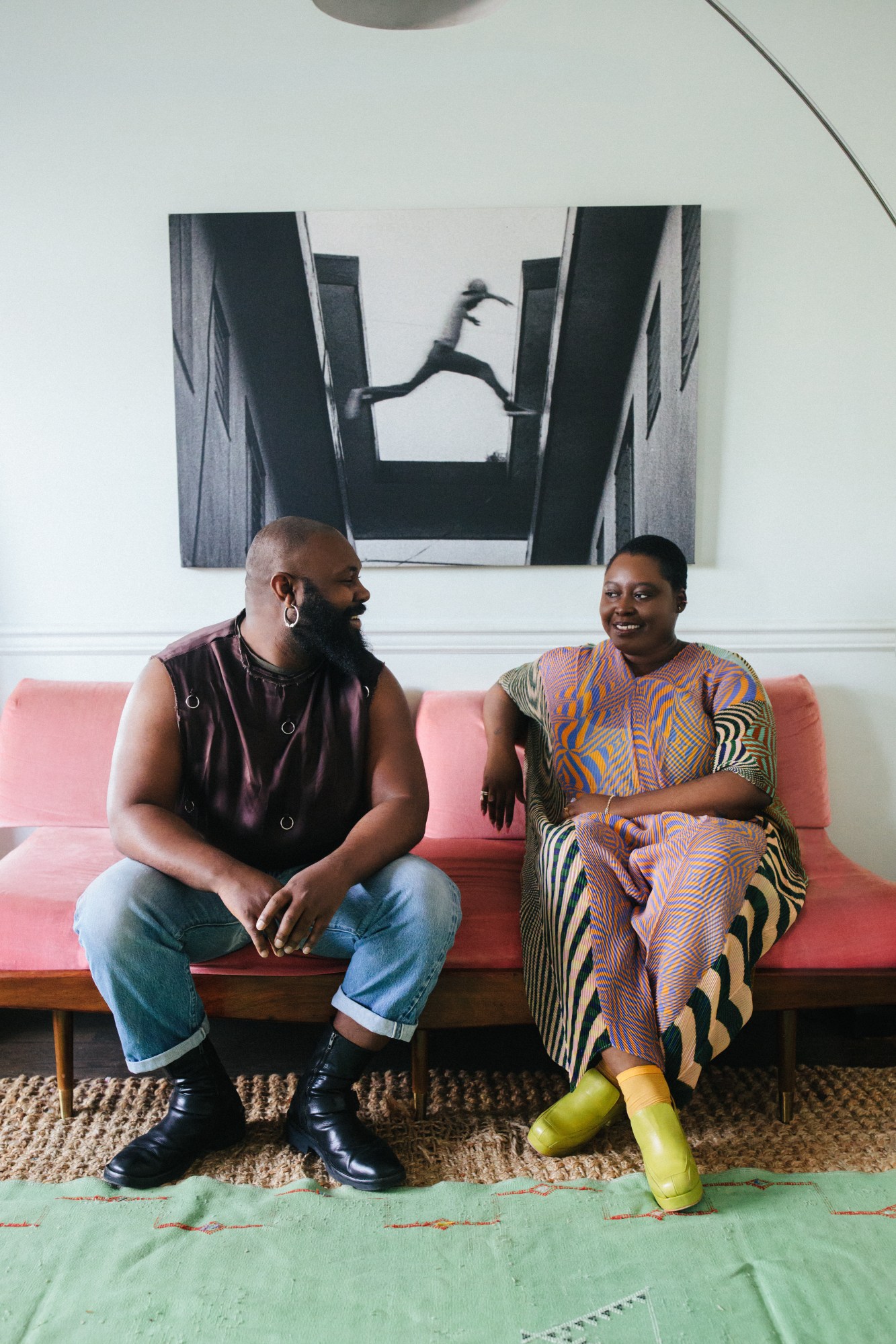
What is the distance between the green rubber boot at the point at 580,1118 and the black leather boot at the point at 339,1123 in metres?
0.26

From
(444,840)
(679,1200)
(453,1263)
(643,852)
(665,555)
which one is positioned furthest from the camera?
(444,840)

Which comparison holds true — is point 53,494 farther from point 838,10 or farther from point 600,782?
point 838,10

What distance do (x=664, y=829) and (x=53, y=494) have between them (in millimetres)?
1822

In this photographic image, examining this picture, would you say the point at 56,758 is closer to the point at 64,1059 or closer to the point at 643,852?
the point at 64,1059

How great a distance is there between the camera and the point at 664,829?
6.31 ft

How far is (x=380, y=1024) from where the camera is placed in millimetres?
1735

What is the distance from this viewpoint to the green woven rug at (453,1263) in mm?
1286

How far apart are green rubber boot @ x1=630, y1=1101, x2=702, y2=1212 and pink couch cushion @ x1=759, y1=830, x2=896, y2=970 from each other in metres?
0.38

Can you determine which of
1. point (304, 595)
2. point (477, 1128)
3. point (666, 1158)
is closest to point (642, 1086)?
point (666, 1158)

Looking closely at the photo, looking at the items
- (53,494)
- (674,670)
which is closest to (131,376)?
(53,494)

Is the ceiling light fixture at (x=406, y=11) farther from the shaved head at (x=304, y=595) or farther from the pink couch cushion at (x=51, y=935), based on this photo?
the pink couch cushion at (x=51, y=935)

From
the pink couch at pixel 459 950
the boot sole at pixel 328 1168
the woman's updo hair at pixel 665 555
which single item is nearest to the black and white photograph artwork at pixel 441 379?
the woman's updo hair at pixel 665 555

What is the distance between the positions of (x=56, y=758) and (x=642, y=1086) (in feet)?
5.16

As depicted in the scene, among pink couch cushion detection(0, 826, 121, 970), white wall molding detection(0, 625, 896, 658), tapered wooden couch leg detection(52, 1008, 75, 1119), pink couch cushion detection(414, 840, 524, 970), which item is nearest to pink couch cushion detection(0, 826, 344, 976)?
pink couch cushion detection(0, 826, 121, 970)
